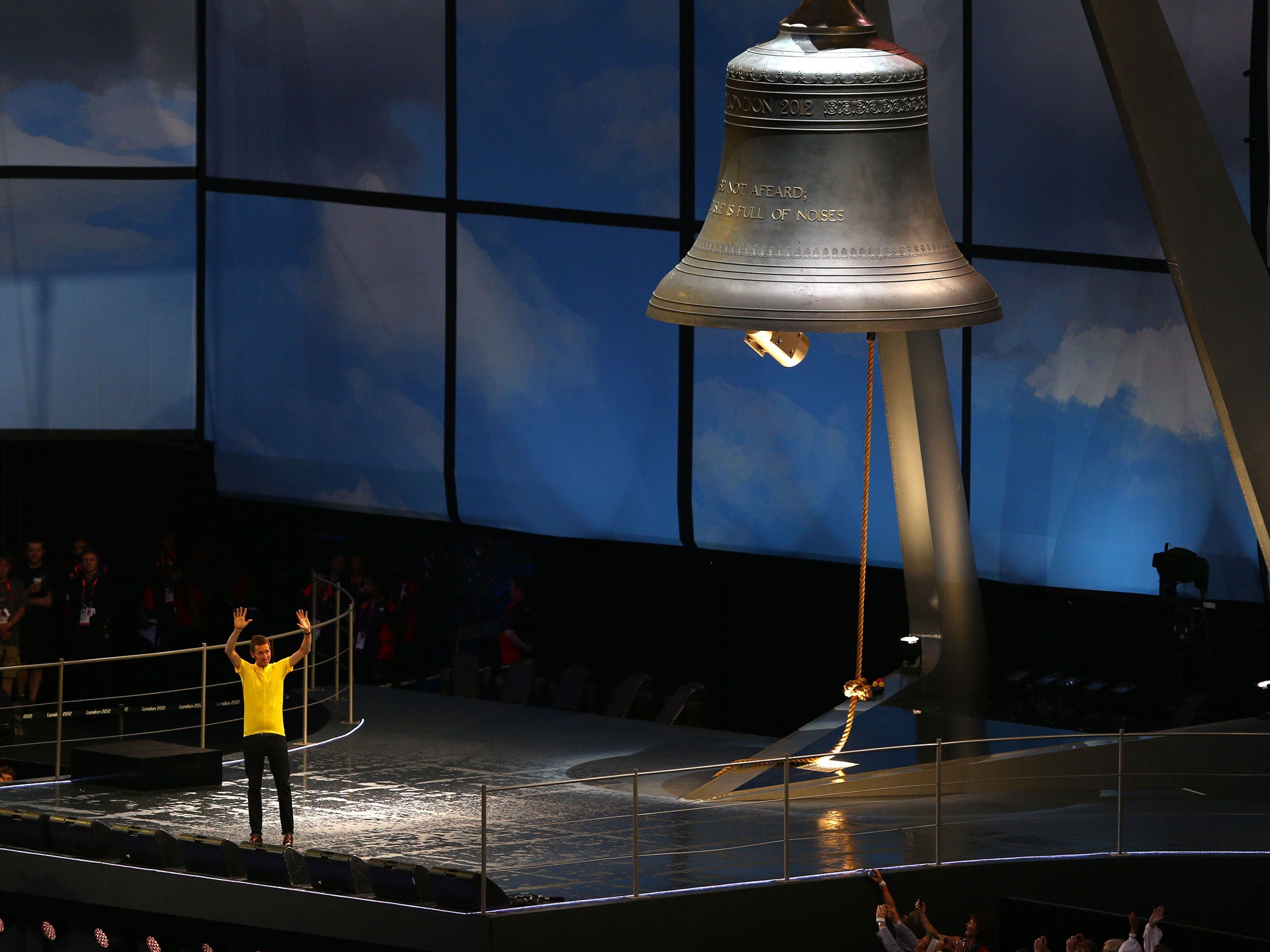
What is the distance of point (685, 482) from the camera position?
14.0m

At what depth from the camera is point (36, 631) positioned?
43.1 feet

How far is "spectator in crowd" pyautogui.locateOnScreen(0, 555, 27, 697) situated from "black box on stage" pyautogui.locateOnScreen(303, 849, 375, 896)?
15.3 ft

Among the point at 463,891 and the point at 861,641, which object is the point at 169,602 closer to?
the point at 463,891

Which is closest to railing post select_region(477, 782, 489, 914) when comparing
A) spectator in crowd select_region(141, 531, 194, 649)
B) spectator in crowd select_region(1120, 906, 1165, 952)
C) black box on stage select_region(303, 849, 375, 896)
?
black box on stage select_region(303, 849, 375, 896)

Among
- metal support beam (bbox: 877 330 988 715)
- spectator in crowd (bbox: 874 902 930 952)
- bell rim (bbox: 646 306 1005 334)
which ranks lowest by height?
spectator in crowd (bbox: 874 902 930 952)

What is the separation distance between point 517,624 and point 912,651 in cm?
387

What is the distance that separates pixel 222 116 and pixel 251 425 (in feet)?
7.30

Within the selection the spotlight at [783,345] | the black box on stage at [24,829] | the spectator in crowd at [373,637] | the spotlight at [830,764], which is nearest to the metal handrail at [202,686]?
the spectator in crowd at [373,637]

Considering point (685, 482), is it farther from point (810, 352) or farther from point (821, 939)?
point (821, 939)

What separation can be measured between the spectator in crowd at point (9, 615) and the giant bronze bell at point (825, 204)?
23.2ft

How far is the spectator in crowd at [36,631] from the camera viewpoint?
12844mm

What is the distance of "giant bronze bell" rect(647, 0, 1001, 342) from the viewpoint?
6.41 m

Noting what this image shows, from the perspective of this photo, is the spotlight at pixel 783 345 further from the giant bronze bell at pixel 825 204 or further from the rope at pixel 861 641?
the rope at pixel 861 641

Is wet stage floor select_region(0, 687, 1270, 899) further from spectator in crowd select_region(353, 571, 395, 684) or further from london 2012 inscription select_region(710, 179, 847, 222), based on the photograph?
london 2012 inscription select_region(710, 179, 847, 222)
